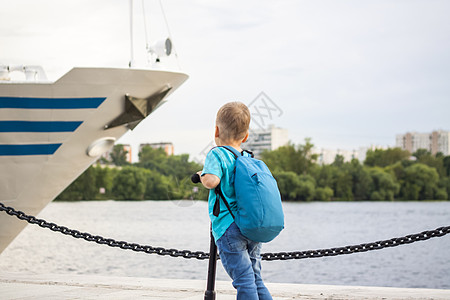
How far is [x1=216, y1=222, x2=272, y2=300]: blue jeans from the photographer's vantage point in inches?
132

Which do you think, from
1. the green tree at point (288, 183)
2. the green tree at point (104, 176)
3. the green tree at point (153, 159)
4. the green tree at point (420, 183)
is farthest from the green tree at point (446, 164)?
the green tree at point (104, 176)

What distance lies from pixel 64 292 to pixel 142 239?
33.9 meters

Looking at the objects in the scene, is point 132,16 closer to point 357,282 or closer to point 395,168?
point 357,282

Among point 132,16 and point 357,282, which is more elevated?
point 132,16

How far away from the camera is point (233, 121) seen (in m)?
3.50

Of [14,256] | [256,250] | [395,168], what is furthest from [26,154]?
[395,168]

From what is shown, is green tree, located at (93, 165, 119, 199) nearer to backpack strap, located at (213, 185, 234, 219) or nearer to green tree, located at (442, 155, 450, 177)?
green tree, located at (442, 155, 450, 177)

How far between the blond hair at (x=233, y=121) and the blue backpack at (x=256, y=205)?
0.20 metres

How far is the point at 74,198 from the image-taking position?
9131cm

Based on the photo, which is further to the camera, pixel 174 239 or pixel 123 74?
pixel 174 239

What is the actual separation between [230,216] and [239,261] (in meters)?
0.23

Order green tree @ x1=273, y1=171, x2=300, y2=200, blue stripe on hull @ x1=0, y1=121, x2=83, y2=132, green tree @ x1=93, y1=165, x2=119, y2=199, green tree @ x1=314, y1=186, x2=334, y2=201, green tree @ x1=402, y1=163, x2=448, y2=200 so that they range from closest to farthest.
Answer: blue stripe on hull @ x1=0, y1=121, x2=83, y2=132 → green tree @ x1=93, y1=165, x2=119, y2=199 → green tree @ x1=273, y1=171, x2=300, y2=200 → green tree @ x1=402, y1=163, x2=448, y2=200 → green tree @ x1=314, y1=186, x2=334, y2=201

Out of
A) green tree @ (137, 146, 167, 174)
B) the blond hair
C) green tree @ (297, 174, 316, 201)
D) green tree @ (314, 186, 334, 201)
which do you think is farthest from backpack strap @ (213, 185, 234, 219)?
green tree @ (314, 186, 334, 201)

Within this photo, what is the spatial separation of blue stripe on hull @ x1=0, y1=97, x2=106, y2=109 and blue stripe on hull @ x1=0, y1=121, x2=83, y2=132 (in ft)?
0.72
